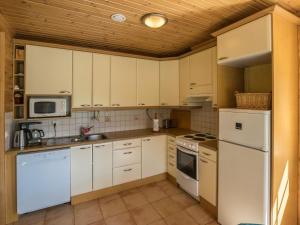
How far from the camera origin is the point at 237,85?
2270 mm

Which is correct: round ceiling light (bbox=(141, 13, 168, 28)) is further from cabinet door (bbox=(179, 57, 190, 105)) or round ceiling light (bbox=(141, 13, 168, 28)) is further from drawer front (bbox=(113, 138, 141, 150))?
drawer front (bbox=(113, 138, 141, 150))

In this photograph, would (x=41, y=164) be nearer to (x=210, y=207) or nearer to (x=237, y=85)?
(x=210, y=207)

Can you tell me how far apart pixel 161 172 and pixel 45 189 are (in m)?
1.81

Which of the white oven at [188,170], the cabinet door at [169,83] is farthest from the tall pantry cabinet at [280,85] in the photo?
the cabinet door at [169,83]

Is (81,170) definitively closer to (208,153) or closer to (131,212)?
(131,212)

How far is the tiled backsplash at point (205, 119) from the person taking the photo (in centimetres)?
288

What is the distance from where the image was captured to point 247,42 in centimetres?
171

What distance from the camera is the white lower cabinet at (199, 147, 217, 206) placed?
7.07ft

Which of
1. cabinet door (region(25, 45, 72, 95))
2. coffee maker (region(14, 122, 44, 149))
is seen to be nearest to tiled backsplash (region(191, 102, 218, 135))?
cabinet door (region(25, 45, 72, 95))

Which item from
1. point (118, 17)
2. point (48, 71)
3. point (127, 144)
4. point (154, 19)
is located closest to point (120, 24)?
point (118, 17)

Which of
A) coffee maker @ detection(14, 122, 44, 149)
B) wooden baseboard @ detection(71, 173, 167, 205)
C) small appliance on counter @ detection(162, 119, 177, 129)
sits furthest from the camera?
small appliance on counter @ detection(162, 119, 177, 129)

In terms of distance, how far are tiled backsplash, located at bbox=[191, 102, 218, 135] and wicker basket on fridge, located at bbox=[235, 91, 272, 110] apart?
915 mm

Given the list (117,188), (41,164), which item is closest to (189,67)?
(117,188)

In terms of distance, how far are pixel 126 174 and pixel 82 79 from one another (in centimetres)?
167
